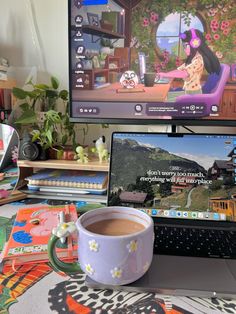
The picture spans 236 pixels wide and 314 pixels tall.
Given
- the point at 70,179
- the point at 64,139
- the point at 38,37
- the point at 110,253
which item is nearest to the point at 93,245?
the point at 110,253

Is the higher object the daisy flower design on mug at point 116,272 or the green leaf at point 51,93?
the green leaf at point 51,93

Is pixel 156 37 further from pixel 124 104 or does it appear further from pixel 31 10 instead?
pixel 31 10

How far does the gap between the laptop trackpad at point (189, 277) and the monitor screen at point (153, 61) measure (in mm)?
305

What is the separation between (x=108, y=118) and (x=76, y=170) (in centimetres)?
22

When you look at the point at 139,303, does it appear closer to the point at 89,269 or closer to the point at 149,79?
the point at 89,269

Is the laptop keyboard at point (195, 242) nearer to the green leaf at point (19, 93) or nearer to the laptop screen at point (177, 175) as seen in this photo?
the laptop screen at point (177, 175)

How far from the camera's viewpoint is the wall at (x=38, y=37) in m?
0.93

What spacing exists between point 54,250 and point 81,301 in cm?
8

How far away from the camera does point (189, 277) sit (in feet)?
1.43

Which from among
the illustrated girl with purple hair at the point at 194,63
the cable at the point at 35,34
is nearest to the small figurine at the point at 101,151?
the illustrated girl with purple hair at the point at 194,63

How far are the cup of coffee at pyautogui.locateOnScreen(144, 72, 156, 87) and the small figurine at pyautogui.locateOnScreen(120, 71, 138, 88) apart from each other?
0.8 inches

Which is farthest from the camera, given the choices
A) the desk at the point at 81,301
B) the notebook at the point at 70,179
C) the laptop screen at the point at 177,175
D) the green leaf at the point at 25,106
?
the green leaf at the point at 25,106

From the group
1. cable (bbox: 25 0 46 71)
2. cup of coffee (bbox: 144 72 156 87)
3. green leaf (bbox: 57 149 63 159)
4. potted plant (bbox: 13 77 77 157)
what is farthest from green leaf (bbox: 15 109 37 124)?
cup of coffee (bbox: 144 72 156 87)

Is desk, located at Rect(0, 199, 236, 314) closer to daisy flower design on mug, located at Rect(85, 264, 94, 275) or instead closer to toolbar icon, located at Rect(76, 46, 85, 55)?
daisy flower design on mug, located at Rect(85, 264, 94, 275)
